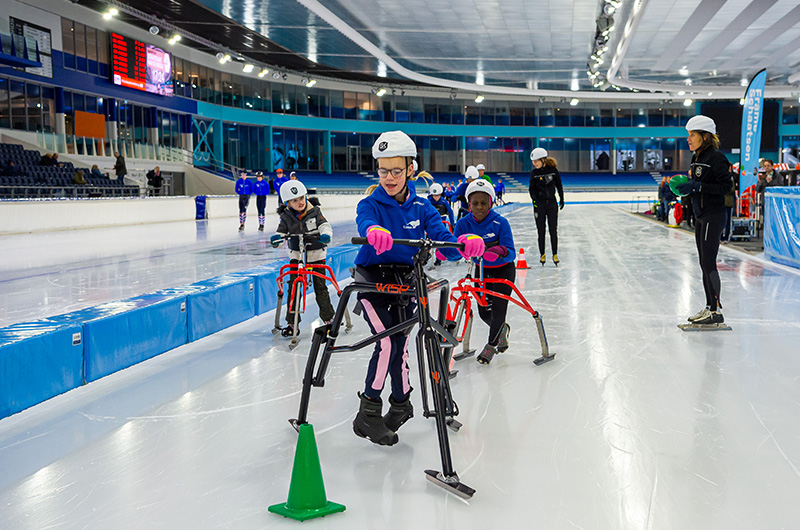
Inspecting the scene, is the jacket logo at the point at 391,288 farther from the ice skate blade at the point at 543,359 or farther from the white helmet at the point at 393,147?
the ice skate blade at the point at 543,359

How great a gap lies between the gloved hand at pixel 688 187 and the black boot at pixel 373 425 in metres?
3.81

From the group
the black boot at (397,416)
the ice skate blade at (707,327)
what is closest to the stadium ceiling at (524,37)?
the ice skate blade at (707,327)

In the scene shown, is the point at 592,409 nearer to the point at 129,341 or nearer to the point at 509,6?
the point at 129,341

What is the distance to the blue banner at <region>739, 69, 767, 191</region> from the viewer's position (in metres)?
16.2

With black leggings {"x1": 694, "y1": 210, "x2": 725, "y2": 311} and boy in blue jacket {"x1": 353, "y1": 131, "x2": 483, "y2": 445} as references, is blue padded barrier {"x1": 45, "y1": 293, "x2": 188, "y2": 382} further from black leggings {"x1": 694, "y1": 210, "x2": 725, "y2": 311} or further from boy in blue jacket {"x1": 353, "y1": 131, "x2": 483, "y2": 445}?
black leggings {"x1": 694, "y1": 210, "x2": 725, "y2": 311}

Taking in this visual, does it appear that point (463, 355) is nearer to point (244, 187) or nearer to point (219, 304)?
point (219, 304)

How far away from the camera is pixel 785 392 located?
14.8 feet

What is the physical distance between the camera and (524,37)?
85.7 ft

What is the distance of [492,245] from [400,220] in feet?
5.64

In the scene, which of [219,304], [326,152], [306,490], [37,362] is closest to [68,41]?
[326,152]

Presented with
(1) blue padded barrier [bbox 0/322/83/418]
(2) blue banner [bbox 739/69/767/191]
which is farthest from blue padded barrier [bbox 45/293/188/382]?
(2) blue banner [bbox 739/69/767/191]

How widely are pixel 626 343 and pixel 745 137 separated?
12.5 meters

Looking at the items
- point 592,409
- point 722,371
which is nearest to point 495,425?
point 592,409

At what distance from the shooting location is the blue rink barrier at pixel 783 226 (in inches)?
432
